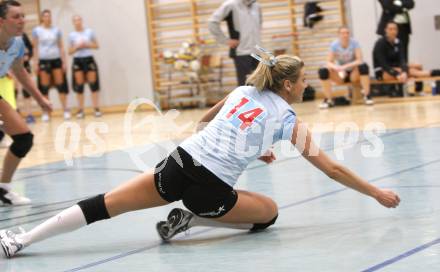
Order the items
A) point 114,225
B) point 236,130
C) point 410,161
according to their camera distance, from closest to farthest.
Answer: point 236,130, point 114,225, point 410,161

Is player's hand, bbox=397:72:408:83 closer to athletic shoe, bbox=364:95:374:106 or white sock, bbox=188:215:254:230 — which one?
athletic shoe, bbox=364:95:374:106

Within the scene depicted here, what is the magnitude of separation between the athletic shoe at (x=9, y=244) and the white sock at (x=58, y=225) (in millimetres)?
30

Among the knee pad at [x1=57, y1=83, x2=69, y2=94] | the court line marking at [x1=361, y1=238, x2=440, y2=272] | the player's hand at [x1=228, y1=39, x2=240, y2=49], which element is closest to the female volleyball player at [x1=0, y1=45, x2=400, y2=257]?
the court line marking at [x1=361, y1=238, x2=440, y2=272]

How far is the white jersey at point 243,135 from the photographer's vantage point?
436 cm

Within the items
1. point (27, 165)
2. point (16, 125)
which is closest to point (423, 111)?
point (27, 165)

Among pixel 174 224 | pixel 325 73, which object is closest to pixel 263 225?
pixel 174 224

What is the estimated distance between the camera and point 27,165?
893cm

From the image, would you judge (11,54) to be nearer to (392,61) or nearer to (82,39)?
(392,61)

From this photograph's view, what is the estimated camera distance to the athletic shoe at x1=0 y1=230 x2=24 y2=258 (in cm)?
439

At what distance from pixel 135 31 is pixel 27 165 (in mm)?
8304

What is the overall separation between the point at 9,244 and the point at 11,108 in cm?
195

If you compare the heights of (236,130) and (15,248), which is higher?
(236,130)

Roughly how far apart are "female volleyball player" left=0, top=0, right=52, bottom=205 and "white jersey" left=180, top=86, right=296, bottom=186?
2.14m

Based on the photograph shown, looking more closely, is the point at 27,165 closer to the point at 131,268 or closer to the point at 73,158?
the point at 73,158
